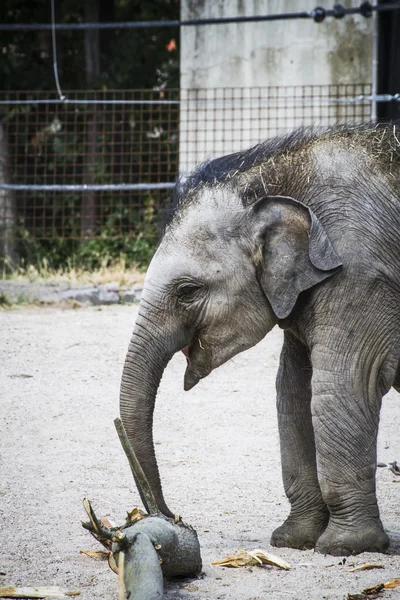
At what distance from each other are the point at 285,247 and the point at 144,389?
99 centimetres

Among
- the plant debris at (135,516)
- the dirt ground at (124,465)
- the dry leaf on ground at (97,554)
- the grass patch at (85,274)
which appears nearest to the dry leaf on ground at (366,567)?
the dirt ground at (124,465)

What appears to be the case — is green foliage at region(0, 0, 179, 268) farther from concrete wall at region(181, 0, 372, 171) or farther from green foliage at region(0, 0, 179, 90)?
concrete wall at region(181, 0, 372, 171)

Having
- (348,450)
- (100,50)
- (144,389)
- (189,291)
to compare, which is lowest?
(348,450)

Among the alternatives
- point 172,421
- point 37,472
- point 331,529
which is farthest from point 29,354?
point 331,529

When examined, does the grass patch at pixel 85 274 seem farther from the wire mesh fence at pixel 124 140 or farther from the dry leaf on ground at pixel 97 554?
the dry leaf on ground at pixel 97 554

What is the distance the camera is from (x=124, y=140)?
1631cm

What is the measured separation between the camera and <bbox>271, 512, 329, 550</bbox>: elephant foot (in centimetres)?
565

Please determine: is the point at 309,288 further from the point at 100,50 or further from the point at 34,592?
the point at 100,50

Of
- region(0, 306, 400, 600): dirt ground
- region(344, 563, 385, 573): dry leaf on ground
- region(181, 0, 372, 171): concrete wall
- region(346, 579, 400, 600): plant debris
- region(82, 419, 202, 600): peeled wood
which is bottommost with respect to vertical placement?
region(0, 306, 400, 600): dirt ground

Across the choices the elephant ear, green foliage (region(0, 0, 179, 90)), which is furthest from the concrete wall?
the elephant ear

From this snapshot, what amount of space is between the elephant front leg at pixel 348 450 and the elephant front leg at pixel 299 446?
409mm

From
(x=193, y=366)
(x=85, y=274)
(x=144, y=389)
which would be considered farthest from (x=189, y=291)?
(x=85, y=274)

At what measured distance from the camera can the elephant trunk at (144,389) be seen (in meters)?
5.22

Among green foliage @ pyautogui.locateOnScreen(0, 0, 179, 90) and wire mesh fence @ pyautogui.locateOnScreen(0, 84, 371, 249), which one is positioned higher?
green foliage @ pyautogui.locateOnScreen(0, 0, 179, 90)
